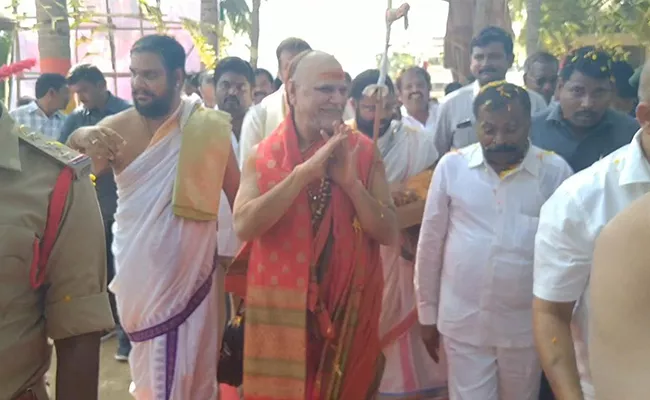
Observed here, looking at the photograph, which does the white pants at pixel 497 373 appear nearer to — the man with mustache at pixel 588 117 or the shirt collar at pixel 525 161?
the shirt collar at pixel 525 161

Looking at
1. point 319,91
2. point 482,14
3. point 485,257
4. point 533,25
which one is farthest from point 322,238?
point 533,25

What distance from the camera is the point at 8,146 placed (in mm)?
1655

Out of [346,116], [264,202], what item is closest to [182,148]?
[264,202]

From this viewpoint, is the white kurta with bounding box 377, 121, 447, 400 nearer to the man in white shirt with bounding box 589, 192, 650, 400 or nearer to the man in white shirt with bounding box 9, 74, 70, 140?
the man in white shirt with bounding box 589, 192, 650, 400

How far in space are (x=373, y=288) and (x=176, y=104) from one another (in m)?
1.40

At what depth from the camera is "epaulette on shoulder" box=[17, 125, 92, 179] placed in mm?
1699

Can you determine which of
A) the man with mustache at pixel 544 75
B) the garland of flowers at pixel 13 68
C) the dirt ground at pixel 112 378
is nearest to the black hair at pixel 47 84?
the dirt ground at pixel 112 378

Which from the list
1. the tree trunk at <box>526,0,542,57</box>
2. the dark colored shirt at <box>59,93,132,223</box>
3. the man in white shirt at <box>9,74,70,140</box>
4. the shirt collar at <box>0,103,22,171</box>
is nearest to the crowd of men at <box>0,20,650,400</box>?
the shirt collar at <box>0,103,22,171</box>

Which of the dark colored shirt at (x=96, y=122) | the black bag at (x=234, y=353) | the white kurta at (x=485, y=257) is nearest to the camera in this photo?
the white kurta at (x=485, y=257)

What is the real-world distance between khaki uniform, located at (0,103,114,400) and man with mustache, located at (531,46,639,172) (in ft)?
8.83

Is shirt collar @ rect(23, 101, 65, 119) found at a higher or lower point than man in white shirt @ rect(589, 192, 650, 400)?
lower

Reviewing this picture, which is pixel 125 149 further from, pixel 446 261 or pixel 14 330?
pixel 14 330

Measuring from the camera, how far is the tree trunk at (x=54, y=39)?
8672 millimetres

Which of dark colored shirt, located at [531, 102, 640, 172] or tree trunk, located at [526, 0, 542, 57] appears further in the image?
tree trunk, located at [526, 0, 542, 57]
